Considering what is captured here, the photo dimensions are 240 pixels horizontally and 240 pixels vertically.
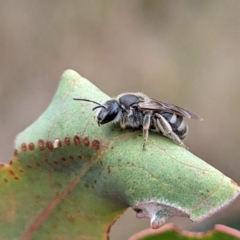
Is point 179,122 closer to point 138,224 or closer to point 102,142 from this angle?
point 102,142

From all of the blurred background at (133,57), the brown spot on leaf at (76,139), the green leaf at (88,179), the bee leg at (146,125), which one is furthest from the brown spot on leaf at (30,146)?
the blurred background at (133,57)

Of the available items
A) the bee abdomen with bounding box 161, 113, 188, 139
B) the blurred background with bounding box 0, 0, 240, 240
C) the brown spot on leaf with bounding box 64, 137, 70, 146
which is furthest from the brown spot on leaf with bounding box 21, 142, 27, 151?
the blurred background with bounding box 0, 0, 240, 240

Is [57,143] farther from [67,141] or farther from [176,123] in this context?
[176,123]

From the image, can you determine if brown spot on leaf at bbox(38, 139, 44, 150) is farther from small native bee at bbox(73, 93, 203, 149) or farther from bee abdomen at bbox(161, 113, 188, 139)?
bee abdomen at bbox(161, 113, 188, 139)

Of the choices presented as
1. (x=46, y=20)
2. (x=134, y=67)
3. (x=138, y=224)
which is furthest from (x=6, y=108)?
(x=138, y=224)

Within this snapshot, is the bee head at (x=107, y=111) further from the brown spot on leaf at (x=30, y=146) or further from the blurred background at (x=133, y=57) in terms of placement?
the blurred background at (x=133, y=57)

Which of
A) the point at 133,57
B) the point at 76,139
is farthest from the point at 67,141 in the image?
the point at 133,57
